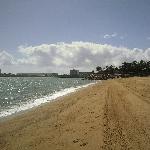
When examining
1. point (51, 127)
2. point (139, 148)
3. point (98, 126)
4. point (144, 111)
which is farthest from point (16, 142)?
point (144, 111)

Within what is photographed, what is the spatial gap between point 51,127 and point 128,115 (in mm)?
4031

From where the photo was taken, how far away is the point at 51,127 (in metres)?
12.9

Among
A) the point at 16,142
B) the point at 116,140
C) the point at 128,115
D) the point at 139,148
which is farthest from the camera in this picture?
the point at 128,115

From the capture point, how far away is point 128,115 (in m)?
13.8

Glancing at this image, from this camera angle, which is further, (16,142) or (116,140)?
(16,142)

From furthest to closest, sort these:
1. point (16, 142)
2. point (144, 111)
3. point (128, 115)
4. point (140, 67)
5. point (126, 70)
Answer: point (126, 70)
point (140, 67)
point (144, 111)
point (128, 115)
point (16, 142)

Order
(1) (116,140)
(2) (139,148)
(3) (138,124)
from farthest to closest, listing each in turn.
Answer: (3) (138,124) < (1) (116,140) < (2) (139,148)

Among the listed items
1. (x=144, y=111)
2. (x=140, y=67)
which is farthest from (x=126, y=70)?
(x=144, y=111)

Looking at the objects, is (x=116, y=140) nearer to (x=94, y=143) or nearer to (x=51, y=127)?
(x=94, y=143)

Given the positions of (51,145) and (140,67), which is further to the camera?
(140,67)

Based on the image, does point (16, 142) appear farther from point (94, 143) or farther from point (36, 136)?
point (94, 143)

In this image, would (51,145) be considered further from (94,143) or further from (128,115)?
(128,115)

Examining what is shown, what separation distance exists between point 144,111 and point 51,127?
5.30 meters

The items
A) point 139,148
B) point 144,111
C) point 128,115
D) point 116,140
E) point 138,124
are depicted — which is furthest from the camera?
point 144,111
